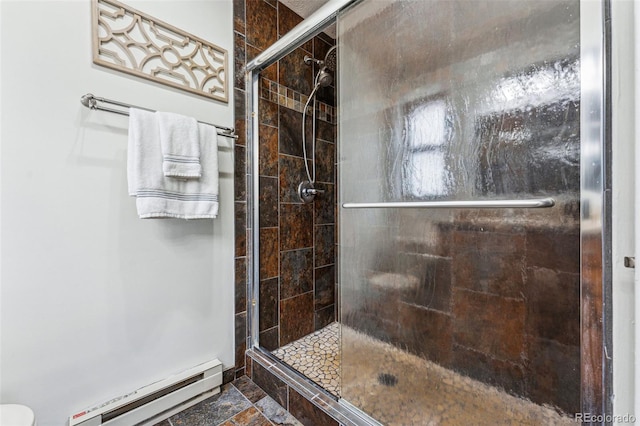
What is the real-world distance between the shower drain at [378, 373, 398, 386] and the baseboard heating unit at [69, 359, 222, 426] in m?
0.84

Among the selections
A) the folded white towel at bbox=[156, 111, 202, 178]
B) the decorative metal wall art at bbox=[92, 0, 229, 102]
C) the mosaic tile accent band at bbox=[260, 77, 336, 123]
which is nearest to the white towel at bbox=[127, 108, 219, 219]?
the folded white towel at bbox=[156, 111, 202, 178]

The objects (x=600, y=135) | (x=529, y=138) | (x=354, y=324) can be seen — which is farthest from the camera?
(x=354, y=324)

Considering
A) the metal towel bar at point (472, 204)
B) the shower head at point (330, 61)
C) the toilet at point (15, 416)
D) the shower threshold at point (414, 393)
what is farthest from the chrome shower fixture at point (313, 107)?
the toilet at point (15, 416)

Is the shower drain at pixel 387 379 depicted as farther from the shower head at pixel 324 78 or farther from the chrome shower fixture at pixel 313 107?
the shower head at pixel 324 78

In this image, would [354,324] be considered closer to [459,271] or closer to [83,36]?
[459,271]

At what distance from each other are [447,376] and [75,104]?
5.34 feet

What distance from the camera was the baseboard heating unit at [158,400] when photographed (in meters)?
1.00

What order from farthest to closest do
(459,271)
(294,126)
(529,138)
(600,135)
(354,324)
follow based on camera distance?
(294,126) < (354,324) < (459,271) < (529,138) < (600,135)

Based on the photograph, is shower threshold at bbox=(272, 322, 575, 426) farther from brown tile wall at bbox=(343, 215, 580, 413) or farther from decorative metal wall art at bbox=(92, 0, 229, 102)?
decorative metal wall art at bbox=(92, 0, 229, 102)

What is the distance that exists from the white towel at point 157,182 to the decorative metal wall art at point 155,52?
9.0 inches

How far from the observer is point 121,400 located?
1052 millimetres

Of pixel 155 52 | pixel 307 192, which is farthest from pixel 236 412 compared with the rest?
pixel 155 52

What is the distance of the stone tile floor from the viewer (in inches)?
44.1

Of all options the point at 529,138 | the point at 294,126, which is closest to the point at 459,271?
the point at 529,138
